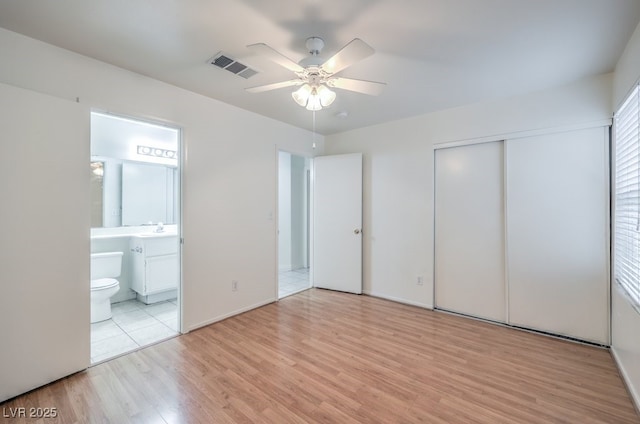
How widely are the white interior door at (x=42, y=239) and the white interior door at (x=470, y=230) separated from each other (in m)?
3.62

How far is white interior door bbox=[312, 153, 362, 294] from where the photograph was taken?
163 inches

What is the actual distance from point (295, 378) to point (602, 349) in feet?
9.04

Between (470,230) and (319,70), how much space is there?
2540 millimetres

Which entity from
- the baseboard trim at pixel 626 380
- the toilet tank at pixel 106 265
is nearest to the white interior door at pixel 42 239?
the toilet tank at pixel 106 265

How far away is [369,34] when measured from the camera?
1.89 metres

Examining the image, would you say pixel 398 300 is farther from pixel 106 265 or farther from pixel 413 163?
pixel 106 265

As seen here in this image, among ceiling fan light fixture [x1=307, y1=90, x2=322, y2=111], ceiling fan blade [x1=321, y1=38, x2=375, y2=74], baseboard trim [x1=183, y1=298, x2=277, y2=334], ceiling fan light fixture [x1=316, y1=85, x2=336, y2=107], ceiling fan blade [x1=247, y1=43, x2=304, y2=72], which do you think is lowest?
baseboard trim [x1=183, y1=298, x2=277, y2=334]

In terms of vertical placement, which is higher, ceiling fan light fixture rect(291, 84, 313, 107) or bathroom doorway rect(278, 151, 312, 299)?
ceiling fan light fixture rect(291, 84, 313, 107)

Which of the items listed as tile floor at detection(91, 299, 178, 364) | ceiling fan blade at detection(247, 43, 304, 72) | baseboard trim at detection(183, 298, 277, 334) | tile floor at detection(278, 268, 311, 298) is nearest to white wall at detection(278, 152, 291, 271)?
tile floor at detection(278, 268, 311, 298)

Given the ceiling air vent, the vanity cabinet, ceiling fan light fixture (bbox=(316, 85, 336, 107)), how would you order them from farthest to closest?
the vanity cabinet < the ceiling air vent < ceiling fan light fixture (bbox=(316, 85, 336, 107))

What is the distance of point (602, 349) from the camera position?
2484 mm

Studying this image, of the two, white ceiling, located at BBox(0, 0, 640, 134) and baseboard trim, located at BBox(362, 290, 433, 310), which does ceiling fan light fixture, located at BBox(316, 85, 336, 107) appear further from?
baseboard trim, located at BBox(362, 290, 433, 310)

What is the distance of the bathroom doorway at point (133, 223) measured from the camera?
3342 mm

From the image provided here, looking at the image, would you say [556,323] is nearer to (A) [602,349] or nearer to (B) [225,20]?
(A) [602,349]
